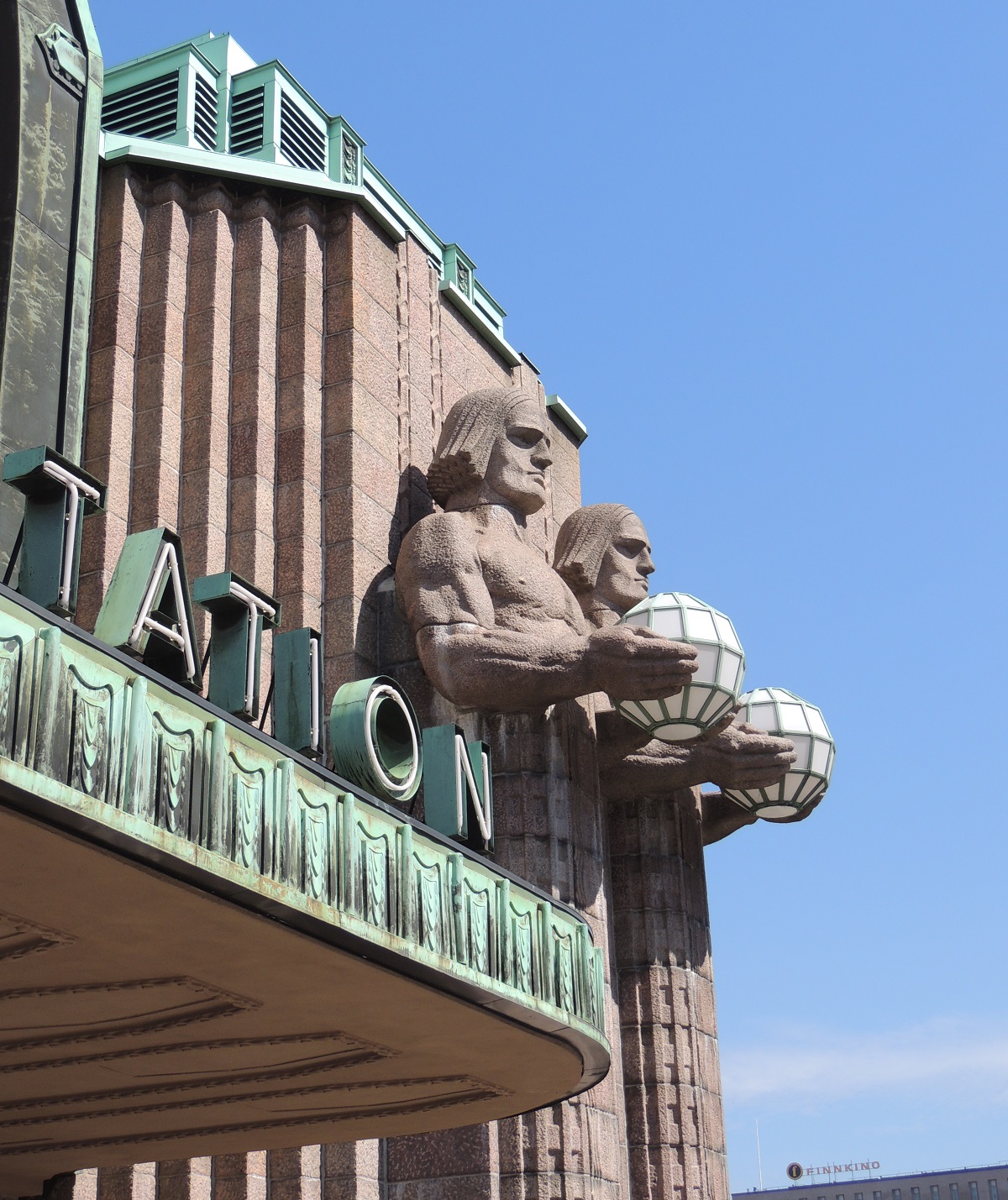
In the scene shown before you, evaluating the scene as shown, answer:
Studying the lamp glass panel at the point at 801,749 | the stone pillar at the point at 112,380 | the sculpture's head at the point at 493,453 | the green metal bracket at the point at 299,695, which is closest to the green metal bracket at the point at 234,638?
the green metal bracket at the point at 299,695

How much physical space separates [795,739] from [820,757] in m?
0.39

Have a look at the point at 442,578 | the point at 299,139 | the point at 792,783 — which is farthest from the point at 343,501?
the point at 299,139

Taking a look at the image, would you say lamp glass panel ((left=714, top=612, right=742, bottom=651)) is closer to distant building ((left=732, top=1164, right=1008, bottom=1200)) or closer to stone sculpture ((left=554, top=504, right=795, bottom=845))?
stone sculpture ((left=554, top=504, right=795, bottom=845))

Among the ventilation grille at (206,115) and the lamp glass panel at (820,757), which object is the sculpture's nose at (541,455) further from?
the ventilation grille at (206,115)

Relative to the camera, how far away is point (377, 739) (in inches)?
605

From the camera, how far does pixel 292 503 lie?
2114 cm

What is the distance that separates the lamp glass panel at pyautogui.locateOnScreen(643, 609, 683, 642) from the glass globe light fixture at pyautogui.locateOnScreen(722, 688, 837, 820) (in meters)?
2.86

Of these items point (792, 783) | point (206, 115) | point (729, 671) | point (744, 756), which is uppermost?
point (206, 115)

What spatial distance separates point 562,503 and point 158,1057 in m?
12.7

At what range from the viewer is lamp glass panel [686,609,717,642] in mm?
19406

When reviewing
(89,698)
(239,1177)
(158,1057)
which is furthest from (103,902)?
(239,1177)

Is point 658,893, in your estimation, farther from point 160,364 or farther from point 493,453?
point 160,364

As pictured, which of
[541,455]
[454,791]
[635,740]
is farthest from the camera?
[541,455]

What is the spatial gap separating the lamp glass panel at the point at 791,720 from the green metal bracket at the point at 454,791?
6271 millimetres
